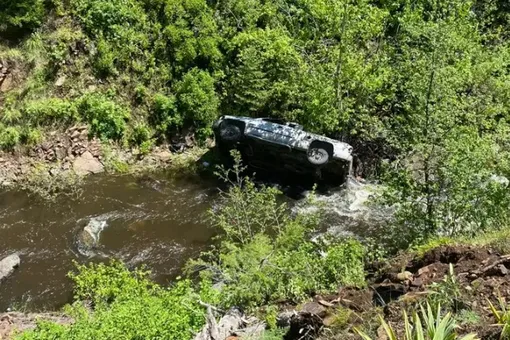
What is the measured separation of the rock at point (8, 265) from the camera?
1045cm

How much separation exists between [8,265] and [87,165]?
3508 mm

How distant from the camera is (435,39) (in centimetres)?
857

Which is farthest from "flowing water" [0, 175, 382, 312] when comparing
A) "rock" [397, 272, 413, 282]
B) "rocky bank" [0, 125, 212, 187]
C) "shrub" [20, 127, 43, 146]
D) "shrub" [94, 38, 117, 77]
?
"rock" [397, 272, 413, 282]

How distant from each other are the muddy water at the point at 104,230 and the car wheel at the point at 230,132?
124 cm

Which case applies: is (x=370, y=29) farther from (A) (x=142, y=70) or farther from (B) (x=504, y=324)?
(B) (x=504, y=324)

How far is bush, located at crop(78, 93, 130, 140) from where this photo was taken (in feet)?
45.1

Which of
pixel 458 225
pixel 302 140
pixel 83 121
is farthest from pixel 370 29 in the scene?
pixel 83 121

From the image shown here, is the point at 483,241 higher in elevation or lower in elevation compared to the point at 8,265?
higher

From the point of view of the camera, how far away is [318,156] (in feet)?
40.3

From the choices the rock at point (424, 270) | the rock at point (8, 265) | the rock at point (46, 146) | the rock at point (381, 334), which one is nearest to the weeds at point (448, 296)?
the rock at point (381, 334)

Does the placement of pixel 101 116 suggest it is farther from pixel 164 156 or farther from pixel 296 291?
pixel 296 291

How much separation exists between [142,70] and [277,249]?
7564 mm

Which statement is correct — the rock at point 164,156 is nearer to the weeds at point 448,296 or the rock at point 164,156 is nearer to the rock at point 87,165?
the rock at point 87,165

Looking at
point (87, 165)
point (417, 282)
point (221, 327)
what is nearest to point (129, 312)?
point (221, 327)
